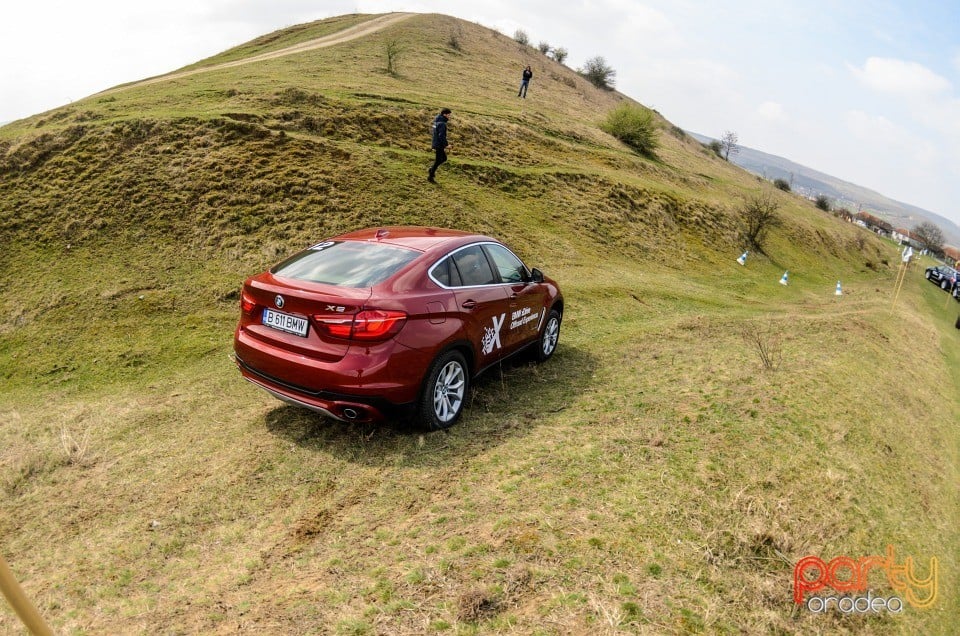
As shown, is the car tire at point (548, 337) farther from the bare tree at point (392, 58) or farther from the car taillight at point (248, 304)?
the bare tree at point (392, 58)

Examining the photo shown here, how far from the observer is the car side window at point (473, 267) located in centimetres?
544

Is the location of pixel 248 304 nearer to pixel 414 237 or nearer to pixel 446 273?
pixel 414 237

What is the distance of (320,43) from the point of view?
33000 millimetres

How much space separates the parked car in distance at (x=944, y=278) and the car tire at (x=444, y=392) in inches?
1481

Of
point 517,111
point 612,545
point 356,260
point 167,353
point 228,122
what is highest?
point 517,111

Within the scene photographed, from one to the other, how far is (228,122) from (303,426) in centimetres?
1179

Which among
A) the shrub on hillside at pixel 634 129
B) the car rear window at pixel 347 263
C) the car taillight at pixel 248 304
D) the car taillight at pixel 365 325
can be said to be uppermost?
the shrub on hillside at pixel 634 129

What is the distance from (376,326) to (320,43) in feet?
113

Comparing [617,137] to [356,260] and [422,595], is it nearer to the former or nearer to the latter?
[356,260]

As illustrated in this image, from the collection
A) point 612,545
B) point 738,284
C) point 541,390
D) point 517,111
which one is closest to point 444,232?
point 541,390

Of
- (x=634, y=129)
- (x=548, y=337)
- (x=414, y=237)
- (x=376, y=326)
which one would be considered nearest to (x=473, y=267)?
(x=414, y=237)

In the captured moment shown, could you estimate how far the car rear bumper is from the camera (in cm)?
439

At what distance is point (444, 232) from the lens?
6.07m

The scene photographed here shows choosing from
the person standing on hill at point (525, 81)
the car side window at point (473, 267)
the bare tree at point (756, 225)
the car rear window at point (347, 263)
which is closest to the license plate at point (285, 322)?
the car rear window at point (347, 263)
